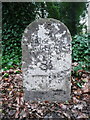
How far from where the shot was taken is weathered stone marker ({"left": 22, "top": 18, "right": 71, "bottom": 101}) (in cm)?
237

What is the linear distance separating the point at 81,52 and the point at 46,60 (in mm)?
2004

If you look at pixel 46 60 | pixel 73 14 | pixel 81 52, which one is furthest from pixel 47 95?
pixel 73 14

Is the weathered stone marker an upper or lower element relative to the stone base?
upper

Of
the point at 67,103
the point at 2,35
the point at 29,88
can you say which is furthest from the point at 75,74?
the point at 2,35

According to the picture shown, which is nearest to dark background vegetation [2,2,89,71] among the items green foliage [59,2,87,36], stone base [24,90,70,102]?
stone base [24,90,70,102]

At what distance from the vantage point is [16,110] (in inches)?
91.6

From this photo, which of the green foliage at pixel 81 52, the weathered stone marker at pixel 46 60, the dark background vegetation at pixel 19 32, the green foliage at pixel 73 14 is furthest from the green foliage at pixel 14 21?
the green foliage at pixel 73 14

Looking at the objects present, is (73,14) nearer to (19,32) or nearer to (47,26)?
(19,32)

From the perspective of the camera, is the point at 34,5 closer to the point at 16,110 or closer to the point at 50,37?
the point at 50,37

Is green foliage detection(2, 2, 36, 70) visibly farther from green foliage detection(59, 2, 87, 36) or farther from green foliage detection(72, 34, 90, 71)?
green foliage detection(59, 2, 87, 36)

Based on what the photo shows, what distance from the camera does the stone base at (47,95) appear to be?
2.62m

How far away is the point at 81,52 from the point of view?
164 inches

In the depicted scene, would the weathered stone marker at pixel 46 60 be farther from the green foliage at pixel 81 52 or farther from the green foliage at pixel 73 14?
the green foliage at pixel 73 14

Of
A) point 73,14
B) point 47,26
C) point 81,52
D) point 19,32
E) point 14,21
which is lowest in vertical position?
point 81,52
